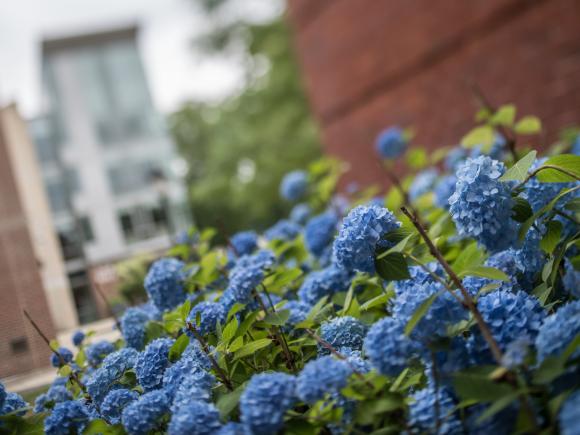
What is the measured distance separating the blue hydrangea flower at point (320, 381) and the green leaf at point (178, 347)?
47 cm

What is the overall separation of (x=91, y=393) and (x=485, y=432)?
0.93 meters

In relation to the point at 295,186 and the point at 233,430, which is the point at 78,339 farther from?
the point at 295,186

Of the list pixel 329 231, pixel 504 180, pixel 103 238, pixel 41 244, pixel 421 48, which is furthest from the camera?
pixel 421 48

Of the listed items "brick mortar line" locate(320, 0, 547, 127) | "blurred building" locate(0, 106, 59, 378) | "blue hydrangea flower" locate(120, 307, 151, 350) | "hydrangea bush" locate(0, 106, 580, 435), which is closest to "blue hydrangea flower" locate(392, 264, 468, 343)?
"hydrangea bush" locate(0, 106, 580, 435)

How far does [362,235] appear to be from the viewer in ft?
3.93

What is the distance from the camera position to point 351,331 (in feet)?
4.52

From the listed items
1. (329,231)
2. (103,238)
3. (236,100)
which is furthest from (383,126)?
(236,100)

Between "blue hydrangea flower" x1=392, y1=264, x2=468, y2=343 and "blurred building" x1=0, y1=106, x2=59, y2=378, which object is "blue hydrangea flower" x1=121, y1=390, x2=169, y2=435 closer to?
"blue hydrangea flower" x1=392, y1=264, x2=468, y2=343

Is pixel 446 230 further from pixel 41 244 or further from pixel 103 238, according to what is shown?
pixel 103 238

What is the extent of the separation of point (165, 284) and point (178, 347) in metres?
0.36

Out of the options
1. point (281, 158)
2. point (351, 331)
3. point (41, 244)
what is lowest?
point (351, 331)

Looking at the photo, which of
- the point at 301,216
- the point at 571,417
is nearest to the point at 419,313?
the point at 571,417

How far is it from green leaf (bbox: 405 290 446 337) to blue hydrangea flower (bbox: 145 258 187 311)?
91cm

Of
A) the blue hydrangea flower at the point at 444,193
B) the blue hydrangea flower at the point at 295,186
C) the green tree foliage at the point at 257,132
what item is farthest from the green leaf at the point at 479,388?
the green tree foliage at the point at 257,132
